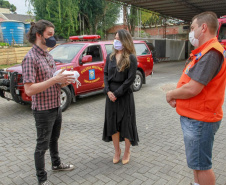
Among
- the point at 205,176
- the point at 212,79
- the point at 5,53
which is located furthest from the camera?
the point at 5,53

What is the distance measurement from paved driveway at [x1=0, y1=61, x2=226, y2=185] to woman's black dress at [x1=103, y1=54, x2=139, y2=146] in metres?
0.50

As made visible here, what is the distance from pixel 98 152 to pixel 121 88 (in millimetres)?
1295

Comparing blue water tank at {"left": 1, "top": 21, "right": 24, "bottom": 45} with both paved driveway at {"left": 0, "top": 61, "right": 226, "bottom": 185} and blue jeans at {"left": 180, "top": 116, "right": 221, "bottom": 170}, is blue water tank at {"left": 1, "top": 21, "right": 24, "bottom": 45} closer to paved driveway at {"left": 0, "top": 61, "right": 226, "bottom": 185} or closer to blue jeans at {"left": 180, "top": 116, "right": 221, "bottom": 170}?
paved driveway at {"left": 0, "top": 61, "right": 226, "bottom": 185}

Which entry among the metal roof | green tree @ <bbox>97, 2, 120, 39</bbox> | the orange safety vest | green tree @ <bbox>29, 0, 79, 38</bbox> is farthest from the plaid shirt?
green tree @ <bbox>97, 2, 120, 39</bbox>

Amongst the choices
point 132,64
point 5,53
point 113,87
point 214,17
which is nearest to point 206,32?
point 214,17

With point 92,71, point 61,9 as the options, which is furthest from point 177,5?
point 92,71

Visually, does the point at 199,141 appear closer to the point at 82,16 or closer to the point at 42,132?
the point at 42,132

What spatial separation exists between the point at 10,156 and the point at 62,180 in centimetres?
120

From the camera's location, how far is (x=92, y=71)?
6418mm

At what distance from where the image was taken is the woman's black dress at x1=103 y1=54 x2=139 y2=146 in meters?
3.03

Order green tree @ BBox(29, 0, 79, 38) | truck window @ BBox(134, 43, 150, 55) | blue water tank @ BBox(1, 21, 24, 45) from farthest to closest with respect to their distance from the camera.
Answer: blue water tank @ BBox(1, 21, 24, 45) < green tree @ BBox(29, 0, 79, 38) < truck window @ BBox(134, 43, 150, 55)

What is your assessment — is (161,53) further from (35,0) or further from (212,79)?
(212,79)

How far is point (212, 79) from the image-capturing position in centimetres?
185

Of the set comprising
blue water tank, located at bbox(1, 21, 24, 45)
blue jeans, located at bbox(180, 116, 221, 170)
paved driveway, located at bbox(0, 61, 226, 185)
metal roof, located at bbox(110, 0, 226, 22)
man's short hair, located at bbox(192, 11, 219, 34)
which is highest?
metal roof, located at bbox(110, 0, 226, 22)
